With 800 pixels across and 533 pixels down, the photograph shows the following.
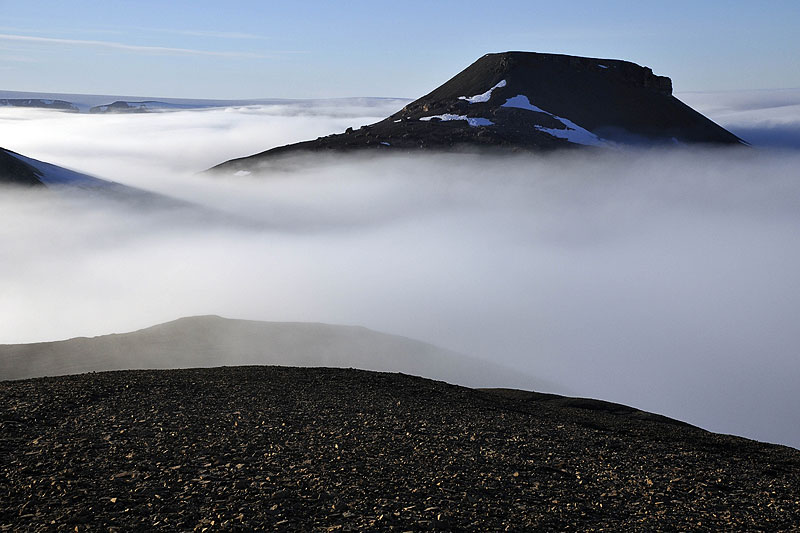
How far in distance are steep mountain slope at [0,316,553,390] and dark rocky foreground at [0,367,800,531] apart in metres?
52.0

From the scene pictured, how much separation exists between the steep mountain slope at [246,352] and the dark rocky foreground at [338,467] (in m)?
52.0

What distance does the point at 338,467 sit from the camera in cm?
1410

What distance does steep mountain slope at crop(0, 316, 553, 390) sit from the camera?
70.1 meters

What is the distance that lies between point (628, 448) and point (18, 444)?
1315cm

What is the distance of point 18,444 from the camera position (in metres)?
14.5

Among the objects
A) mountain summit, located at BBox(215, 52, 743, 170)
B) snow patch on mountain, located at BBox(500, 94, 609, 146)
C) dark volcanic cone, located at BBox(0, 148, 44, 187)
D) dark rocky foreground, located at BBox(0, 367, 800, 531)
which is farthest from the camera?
snow patch on mountain, located at BBox(500, 94, 609, 146)

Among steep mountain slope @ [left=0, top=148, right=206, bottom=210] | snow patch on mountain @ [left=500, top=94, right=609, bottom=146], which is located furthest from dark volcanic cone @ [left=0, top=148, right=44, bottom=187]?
snow patch on mountain @ [left=500, top=94, right=609, bottom=146]

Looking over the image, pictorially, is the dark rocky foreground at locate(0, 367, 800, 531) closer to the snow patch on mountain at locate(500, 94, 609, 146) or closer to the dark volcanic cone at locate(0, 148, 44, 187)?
the dark volcanic cone at locate(0, 148, 44, 187)

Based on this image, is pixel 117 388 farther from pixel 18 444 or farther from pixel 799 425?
pixel 799 425

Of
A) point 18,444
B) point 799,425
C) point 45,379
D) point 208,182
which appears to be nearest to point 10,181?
point 208,182

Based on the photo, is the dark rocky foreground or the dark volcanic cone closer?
the dark rocky foreground

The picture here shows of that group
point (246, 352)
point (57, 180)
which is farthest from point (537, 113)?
point (57, 180)

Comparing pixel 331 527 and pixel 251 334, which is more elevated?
pixel 331 527

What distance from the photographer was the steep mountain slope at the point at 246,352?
70.1 meters
